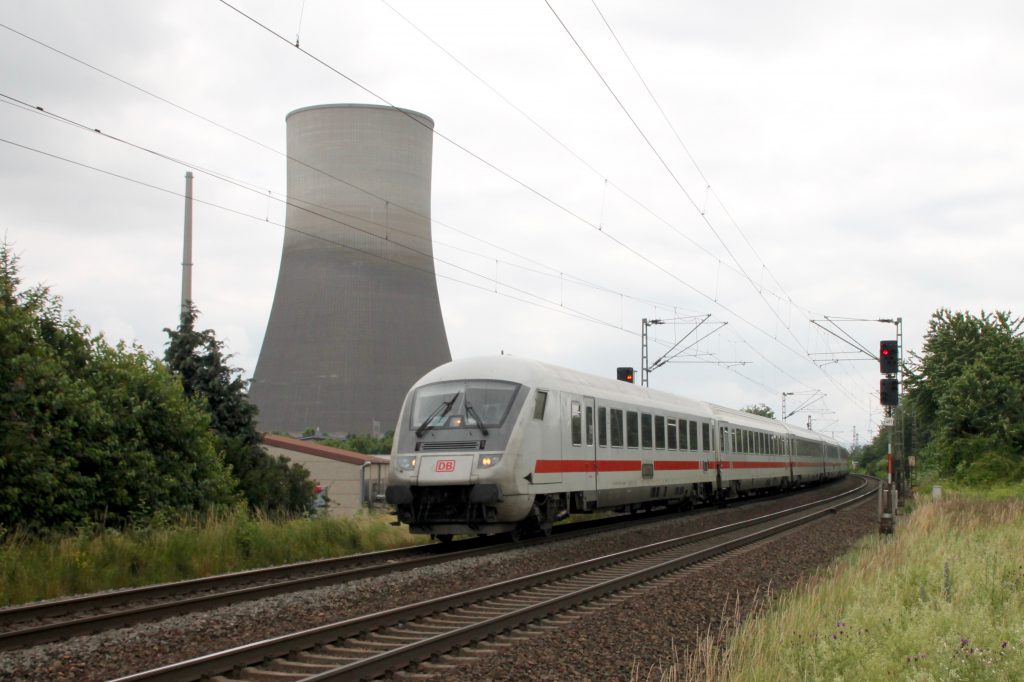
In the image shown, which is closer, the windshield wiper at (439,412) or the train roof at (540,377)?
the windshield wiper at (439,412)

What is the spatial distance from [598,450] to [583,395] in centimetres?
116

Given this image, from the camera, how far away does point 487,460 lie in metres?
15.6

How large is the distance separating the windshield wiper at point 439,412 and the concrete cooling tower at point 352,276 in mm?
36908

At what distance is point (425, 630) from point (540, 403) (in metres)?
7.46

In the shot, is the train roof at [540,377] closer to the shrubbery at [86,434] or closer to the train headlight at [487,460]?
the train headlight at [487,460]

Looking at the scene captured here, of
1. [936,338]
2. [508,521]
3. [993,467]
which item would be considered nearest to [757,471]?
[993,467]

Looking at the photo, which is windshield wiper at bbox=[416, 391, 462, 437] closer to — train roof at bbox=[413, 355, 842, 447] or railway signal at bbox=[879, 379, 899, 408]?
train roof at bbox=[413, 355, 842, 447]

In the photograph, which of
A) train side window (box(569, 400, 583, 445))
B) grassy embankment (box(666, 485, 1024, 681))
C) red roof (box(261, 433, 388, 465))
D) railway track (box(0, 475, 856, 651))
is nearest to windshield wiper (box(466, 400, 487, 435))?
railway track (box(0, 475, 856, 651))

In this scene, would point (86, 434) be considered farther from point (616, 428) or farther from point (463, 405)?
point (616, 428)

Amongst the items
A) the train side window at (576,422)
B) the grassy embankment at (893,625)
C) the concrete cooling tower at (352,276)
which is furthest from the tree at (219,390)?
the concrete cooling tower at (352,276)

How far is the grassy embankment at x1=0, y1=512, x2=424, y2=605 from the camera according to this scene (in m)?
11.7

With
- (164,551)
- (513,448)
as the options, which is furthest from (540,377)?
(164,551)

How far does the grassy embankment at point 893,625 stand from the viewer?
278 inches

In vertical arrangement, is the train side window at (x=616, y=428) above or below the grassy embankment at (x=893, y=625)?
above
